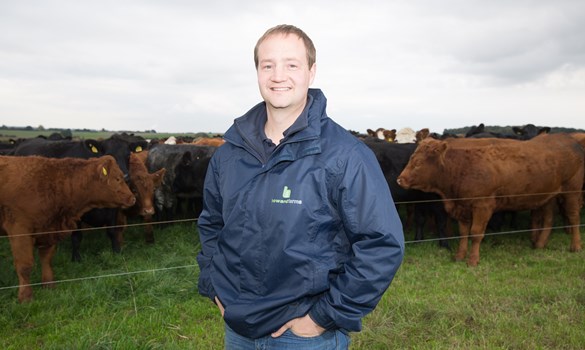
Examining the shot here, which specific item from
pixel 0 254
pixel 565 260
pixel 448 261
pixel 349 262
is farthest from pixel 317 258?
pixel 0 254

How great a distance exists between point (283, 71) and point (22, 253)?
16.3 feet

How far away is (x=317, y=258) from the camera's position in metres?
1.90

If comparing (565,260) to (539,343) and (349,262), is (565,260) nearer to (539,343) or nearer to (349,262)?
(539,343)

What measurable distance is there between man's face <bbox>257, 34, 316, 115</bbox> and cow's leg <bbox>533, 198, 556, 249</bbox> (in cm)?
740

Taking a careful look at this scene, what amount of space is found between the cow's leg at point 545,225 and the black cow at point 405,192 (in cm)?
154

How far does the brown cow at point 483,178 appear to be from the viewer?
7.13 meters

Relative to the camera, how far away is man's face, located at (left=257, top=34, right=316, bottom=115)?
1.96m

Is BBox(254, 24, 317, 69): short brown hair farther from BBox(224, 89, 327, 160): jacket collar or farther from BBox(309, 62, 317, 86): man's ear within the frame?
BBox(224, 89, 327, 160): jacket collar

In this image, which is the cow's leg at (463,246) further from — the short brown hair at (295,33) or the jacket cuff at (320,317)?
the short brown hair at (295,33)

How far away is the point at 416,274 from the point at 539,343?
228 cm

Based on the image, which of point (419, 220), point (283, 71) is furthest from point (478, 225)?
point (283, 71)

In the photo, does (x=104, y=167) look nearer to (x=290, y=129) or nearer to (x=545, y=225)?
(x=290, y=129)

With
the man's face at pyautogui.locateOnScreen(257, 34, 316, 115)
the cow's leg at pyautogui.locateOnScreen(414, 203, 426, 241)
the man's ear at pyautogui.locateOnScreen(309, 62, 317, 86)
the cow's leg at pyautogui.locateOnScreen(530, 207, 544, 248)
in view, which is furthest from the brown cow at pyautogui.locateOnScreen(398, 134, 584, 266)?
the man's face at pyautogui.locateOnScreen(257, 34, 316, 115)

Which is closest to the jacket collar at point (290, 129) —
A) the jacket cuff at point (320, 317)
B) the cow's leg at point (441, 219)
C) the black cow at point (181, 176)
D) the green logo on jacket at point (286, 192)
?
the green logo on jacket at point (286, 192)
